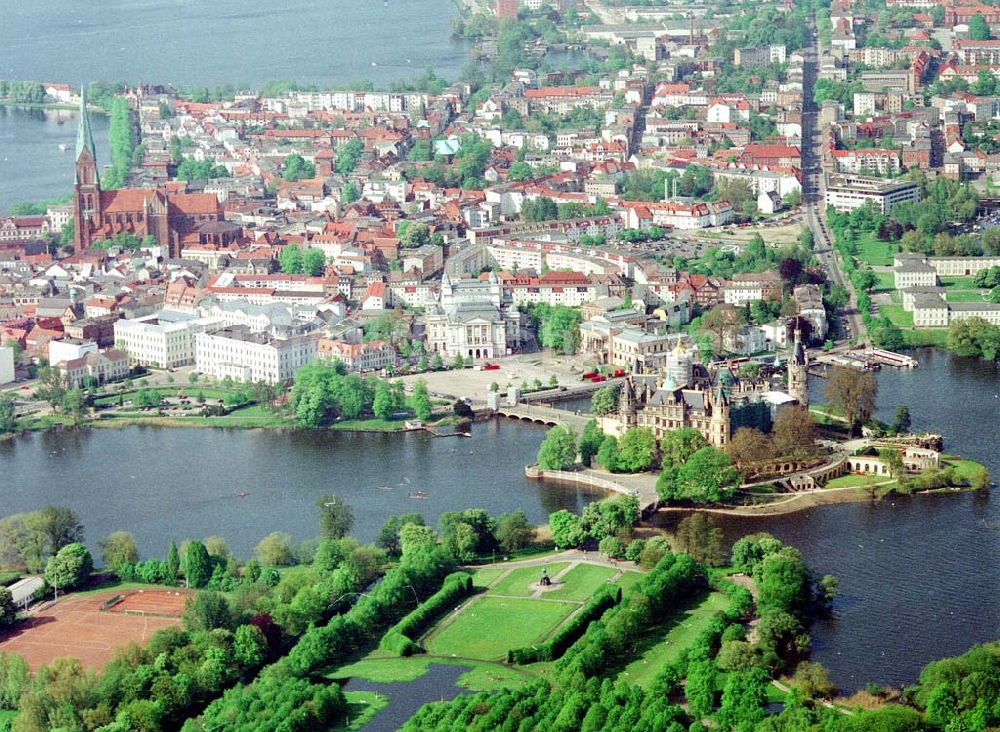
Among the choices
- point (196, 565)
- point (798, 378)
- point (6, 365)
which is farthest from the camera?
point (6, 365)

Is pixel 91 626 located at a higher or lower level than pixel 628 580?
lower

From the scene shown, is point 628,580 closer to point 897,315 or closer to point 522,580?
point 522,580

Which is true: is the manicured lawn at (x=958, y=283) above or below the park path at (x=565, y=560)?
above

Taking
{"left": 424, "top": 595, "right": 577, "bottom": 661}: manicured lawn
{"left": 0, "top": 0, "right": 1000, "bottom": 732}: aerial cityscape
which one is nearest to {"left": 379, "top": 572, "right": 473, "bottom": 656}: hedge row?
{"left": 0, "top": 0, "right": 1000, "bottom": 732}: aerial cityscape

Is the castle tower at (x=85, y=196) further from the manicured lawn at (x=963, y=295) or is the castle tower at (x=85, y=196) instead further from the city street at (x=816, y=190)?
the manicured lawn at (x=963, y=295)

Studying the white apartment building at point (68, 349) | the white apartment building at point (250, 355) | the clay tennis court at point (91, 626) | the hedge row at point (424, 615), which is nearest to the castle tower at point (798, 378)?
the hedge row at point (424, 615)

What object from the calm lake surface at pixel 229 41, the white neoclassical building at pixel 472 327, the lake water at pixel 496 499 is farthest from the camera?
the calm lake surface at pixel 229 41

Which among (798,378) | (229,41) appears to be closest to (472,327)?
(798,378)
